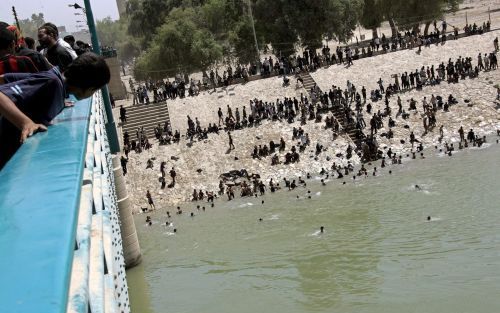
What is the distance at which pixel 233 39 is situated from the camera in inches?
2064

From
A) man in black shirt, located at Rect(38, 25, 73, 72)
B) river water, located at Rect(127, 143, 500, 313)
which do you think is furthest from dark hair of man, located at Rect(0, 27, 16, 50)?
river water, located at Rect(127, 143, 500, 313)

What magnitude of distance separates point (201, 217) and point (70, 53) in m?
18.9

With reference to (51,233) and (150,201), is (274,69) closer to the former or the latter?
(150,201)

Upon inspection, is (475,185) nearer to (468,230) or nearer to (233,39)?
(468,230)

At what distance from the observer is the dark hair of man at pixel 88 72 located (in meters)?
4.27

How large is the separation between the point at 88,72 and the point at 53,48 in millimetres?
4270

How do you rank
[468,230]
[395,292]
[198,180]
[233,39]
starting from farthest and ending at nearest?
[233,39] < [198,180] < [468,230] < [395,292]

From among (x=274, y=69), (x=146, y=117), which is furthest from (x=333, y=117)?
(x=146, y=117)

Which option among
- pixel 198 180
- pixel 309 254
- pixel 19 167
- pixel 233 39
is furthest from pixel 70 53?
pixel 233 39

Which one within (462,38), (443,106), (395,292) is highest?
(462,38)

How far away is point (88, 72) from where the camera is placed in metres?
4.30

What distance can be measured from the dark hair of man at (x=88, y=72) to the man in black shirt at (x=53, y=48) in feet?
12.7

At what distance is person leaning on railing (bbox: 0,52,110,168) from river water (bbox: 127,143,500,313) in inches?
506

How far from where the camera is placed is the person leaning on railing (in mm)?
4098
